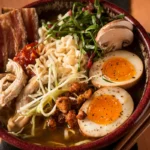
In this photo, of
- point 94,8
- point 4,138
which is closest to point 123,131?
point 4,138

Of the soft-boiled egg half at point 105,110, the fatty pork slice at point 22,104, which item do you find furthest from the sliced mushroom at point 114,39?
the fatty pork slice at point 22,104

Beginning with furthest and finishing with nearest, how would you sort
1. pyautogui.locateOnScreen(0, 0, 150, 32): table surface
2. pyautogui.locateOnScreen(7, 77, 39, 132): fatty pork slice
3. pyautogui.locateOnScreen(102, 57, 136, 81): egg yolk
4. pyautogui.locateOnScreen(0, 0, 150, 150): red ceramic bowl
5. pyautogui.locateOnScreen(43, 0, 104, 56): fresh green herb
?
pyautogui.locateOnScreen(0, 0, 150, 32): table surface < pyautogui.locateOnScreen(43, 0, 104, 56): fresh green herb < pyautogui.locateOnScreen(102, 57, 136, 81): egg yolk < pyautogui.locateOnScreen(7, 77, 39, 132): fatty pork slice < pyautogui.locateOnScreen(0, 0, 150, 150): red ceramic bowl

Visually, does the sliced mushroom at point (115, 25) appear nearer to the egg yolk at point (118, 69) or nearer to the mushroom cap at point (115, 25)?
the mushroom cap at point (115, 25)

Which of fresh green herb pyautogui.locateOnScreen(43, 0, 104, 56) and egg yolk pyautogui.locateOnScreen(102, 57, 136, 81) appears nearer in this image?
egg yolk pyautogui.locateOnScreen(102, 57, 136, 81)

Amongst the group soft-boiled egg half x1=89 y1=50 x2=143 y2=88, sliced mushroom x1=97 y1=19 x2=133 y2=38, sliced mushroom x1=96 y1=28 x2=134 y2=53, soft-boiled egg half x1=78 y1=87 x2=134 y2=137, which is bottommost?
soft-boiled egg half x1=78 y1=87 x2=134 y2=137

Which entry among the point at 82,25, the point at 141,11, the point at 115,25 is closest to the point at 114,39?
the point at 115,25

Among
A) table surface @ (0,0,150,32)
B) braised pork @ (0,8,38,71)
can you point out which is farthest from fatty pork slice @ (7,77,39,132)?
table surface @ (0,0,150,32)

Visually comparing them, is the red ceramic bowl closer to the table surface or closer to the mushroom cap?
the mushroom cap
